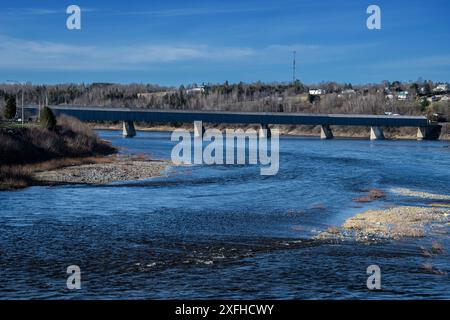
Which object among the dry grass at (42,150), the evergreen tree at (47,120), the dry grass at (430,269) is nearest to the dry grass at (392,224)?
the dry grass at (430,269)

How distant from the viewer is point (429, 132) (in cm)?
17662

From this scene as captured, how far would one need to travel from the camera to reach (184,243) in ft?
85.8

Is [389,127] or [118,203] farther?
[389,127]

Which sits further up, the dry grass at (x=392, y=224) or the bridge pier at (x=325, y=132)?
the bridge pier at (x=325, y=132)

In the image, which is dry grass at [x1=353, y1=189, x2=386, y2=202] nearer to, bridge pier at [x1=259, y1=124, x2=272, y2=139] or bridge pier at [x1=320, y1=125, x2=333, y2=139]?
bridge pier at [x1=259, y1=124, x2=272, y2=139]

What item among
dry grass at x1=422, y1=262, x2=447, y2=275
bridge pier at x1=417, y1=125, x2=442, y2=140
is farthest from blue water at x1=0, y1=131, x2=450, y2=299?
bridge pier at x1=417, y1=125, x2=442, y2=140

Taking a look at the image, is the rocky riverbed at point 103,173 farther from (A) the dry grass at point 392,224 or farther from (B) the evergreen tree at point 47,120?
(A) the dry grass at point 392,224

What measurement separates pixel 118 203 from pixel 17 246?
13.1 metres

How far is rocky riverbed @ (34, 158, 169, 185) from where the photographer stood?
4988cm

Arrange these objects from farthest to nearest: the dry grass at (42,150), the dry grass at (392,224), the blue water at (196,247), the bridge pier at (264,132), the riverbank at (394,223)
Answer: the bridge pier at (264,132) → the dry grass at (42,150) → the riverbank at (394,223) → the dry grass at (392,224) → the blue water at (196,247)

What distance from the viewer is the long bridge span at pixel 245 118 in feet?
477

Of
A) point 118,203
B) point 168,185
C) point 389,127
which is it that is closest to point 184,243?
point 118,203

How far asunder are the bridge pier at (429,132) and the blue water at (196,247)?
438ft

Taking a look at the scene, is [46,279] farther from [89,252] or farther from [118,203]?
[118,203]
